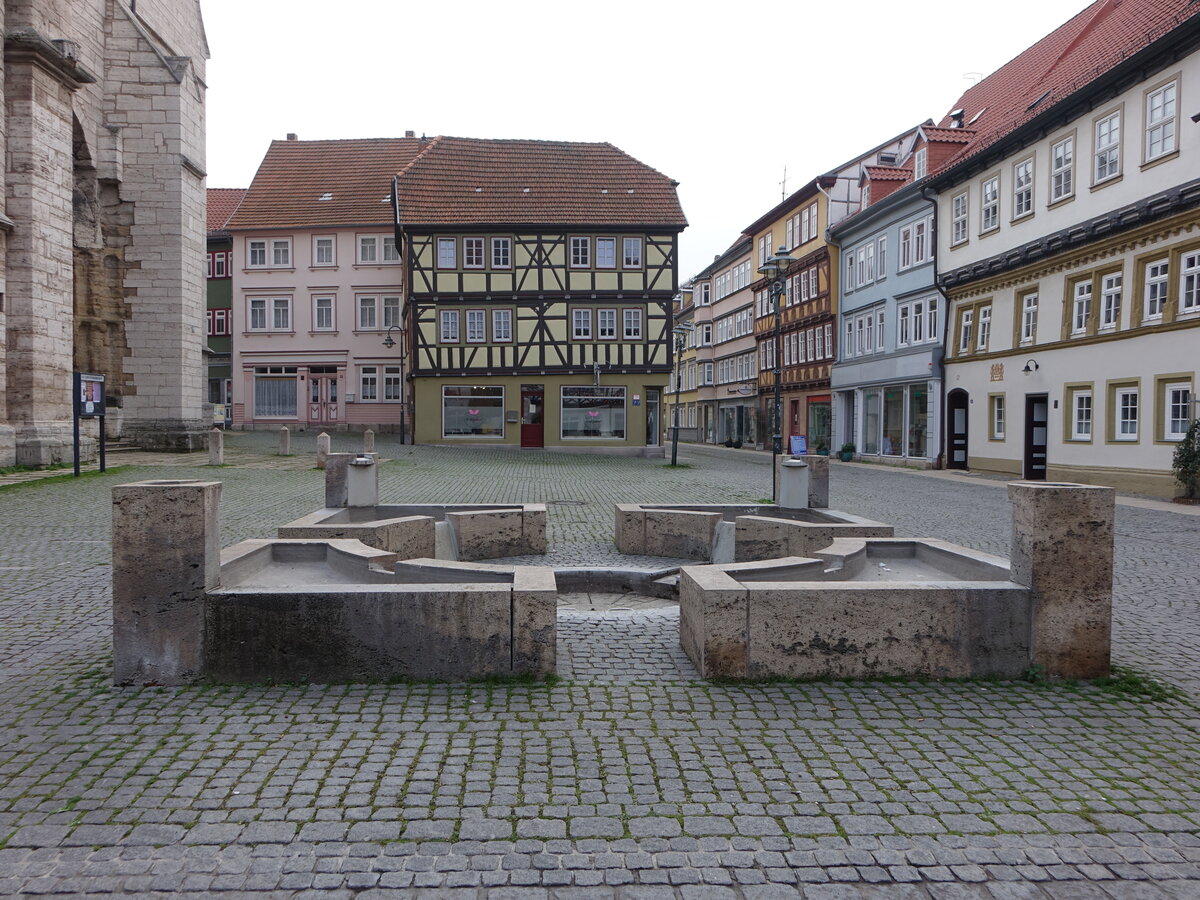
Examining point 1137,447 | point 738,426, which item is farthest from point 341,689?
point 738,426

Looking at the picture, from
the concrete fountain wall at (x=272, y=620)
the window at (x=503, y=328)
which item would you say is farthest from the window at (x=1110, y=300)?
the window at (x=503, y=328)

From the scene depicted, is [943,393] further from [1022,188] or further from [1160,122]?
[1160,122]

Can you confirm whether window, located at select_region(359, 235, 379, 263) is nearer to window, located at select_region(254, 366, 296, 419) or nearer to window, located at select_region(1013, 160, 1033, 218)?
window, located at select_region(254, 366, 296, 419)

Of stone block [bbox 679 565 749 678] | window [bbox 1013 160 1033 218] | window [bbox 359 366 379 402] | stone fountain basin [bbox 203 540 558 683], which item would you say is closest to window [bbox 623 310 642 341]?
window [bbox 1013 160 1033 218]

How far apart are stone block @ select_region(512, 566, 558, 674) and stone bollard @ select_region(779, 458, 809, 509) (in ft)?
16.7

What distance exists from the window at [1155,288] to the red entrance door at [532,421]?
2090 centimetres

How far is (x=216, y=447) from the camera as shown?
22484 millimetres

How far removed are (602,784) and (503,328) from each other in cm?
3166

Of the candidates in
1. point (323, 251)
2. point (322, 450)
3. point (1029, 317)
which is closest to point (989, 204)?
point (1029, 317)

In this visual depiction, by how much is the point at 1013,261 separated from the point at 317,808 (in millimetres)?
24547

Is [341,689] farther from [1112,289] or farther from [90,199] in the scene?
[90,199]

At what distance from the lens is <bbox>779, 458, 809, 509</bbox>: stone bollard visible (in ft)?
31.2

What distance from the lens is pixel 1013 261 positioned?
23641 millimetres

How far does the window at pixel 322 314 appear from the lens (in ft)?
142
